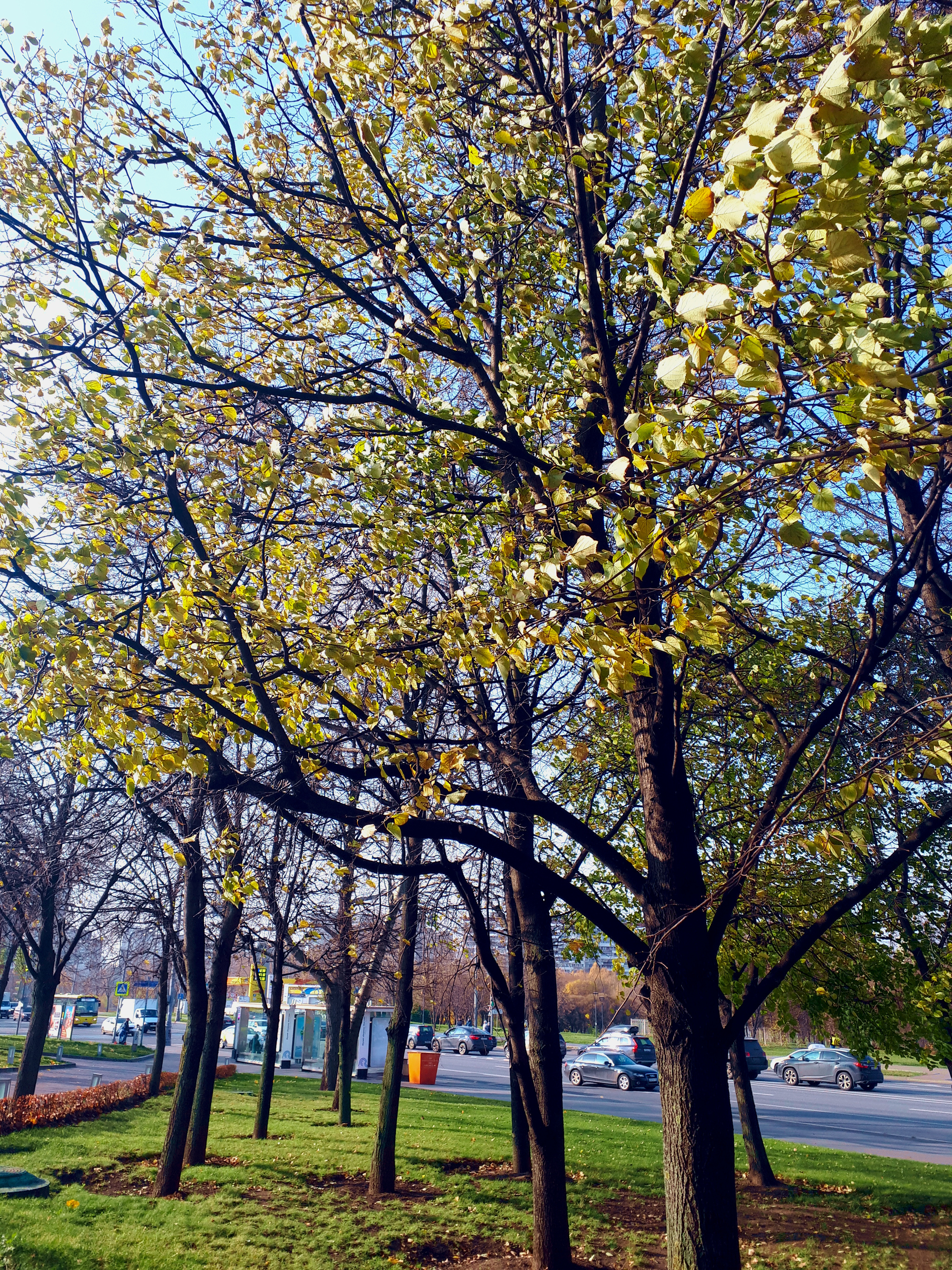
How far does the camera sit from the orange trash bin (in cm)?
2459

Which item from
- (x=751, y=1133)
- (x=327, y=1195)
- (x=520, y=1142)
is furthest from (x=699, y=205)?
(x=751, y=1133)

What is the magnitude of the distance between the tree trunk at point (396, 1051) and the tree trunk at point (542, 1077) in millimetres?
1515

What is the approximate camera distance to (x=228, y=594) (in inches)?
170

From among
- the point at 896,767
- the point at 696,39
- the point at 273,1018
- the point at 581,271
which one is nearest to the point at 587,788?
the point at 896,767

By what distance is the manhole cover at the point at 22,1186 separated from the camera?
7.92 metres

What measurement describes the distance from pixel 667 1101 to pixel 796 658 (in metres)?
6.24

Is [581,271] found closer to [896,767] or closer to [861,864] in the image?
[896,767]

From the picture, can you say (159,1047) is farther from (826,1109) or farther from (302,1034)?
(826,1109)

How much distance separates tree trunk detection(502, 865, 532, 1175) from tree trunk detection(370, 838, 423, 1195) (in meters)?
1.12

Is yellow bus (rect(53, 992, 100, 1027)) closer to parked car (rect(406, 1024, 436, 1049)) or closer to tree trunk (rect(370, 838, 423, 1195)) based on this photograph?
parked car (rect(406, 1024, 436, 1049))

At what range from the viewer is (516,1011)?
6590mm

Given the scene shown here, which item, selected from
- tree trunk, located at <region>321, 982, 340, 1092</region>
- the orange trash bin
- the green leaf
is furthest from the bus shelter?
the green leaf

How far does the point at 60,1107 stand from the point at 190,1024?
5.75 meters

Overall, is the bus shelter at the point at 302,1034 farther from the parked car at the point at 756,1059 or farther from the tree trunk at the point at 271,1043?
the tree trunk at the point at 271,1043
